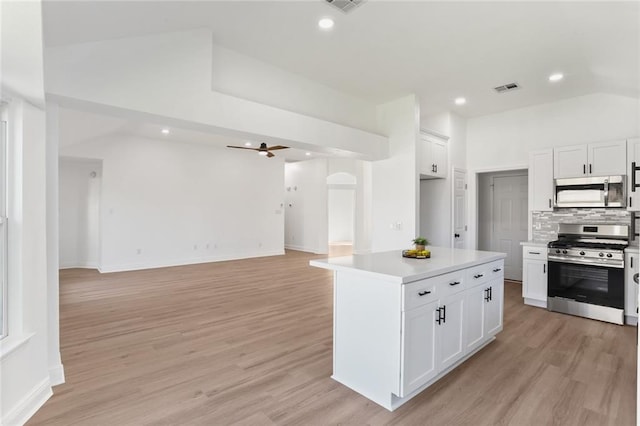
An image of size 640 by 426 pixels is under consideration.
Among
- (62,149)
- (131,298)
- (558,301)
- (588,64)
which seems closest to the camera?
(588,64)

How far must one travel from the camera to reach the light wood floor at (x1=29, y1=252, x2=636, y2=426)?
214 cm

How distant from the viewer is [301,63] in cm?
380

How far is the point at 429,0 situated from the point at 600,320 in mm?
4137

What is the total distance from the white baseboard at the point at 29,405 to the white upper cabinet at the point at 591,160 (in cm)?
619

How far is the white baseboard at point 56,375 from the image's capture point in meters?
2.46

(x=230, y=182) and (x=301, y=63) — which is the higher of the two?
(x=301, y=63)

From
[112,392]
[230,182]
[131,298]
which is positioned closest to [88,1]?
[112,392]

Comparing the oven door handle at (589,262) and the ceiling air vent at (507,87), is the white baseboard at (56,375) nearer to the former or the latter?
the oven door handle at (589,262)

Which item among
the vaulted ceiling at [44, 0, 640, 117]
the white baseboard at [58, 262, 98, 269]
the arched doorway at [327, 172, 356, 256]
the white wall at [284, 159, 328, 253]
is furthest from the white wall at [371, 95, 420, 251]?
the arched doorway at [327, 172, 356, 256]

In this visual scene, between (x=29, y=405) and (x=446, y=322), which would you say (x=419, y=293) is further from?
(x=29, y=405)

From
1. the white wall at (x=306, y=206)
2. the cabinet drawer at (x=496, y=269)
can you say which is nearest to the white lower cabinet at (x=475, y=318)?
the cabinet drawer at (x=496, y=269)

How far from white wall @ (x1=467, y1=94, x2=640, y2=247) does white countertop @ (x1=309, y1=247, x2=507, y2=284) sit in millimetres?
3056

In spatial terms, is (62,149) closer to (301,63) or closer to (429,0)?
(301,63)

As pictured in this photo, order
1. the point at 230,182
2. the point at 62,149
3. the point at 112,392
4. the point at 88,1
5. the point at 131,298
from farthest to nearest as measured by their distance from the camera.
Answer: the point at 230,182 < the point at 62,149 < the point at 131,298 < the point at 112,392 < the point at 88,1
